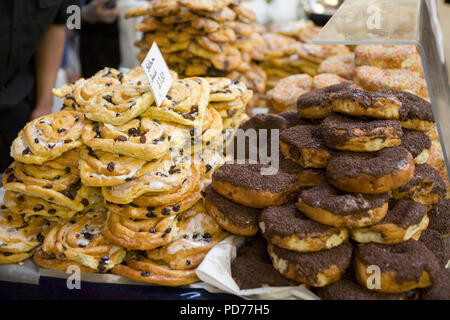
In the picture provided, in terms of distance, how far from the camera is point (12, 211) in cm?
191

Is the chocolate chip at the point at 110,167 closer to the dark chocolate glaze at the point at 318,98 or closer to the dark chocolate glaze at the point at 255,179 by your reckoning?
the dark chocolate glaze at the point at 255,179

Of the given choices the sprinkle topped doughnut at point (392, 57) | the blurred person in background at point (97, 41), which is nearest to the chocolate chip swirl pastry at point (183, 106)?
the sprinkle topped doughnut at point (392, 57)

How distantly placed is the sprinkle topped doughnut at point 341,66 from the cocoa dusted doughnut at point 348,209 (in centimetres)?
174

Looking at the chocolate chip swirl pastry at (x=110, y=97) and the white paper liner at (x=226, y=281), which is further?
the chocolate chip swirl pastry at (x=110, y=97)

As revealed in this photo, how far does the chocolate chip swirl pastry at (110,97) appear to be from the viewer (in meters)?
1.81

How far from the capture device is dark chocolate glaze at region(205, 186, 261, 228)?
5.64 feet

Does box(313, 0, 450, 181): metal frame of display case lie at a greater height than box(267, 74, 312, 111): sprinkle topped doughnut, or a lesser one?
greater

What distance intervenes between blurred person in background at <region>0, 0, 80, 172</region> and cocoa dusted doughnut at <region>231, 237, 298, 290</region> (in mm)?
2324

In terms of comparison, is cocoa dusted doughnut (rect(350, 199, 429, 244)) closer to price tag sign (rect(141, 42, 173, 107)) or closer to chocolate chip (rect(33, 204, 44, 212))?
price tag sign (rect(141, 42, 173, 107))

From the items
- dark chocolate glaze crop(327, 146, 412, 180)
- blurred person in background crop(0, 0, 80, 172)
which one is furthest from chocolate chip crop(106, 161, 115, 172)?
blurred person in background crop(0, 0, 80, 172)

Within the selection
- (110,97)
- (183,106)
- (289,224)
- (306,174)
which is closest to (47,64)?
(110,97)

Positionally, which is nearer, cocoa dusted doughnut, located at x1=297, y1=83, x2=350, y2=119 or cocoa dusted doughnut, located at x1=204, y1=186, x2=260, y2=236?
cocoa dusted doughnut, located at x1=204, y1=186, x2=260, y2=236

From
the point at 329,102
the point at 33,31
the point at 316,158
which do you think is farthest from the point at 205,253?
the point at 33,31

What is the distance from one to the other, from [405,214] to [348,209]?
0.25 meters
